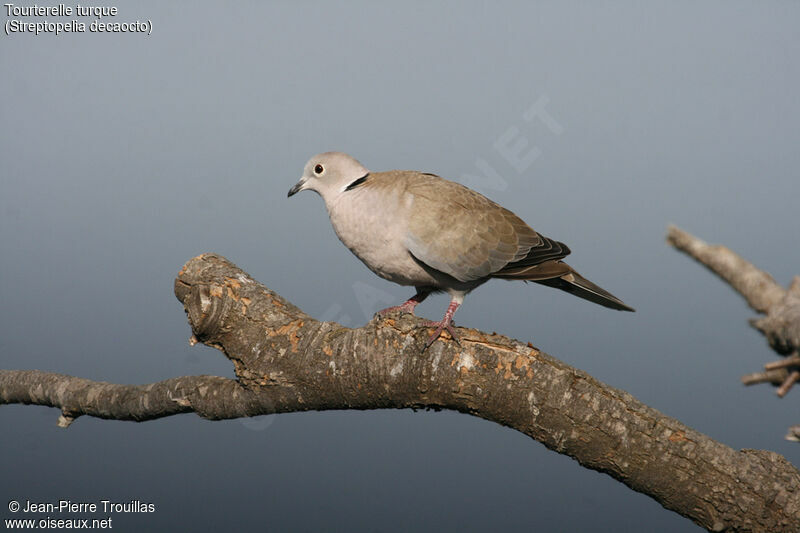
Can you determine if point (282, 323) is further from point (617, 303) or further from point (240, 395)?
point (617, 303)

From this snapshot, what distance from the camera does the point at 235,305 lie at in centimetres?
438

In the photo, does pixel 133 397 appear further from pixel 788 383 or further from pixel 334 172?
pixel 788 383

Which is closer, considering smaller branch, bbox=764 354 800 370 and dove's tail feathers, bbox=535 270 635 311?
smaller branch, bbox=764 354 800 370

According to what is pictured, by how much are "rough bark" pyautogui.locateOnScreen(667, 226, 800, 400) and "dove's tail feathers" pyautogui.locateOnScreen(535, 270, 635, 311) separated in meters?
2.16

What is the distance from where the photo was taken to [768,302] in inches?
96.0

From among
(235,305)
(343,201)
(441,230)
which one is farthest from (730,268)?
(235,305)

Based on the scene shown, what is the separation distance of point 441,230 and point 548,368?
3.72ft

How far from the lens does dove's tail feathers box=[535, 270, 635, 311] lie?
480 cm

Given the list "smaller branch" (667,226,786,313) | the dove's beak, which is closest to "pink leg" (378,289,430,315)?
the dove's beak

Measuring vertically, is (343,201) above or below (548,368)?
above

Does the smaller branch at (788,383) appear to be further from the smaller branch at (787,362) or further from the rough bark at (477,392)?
the rough bark at (477,392)

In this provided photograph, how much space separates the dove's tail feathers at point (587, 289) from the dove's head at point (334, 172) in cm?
147

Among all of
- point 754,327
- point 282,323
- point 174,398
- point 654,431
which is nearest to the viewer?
point 754,327

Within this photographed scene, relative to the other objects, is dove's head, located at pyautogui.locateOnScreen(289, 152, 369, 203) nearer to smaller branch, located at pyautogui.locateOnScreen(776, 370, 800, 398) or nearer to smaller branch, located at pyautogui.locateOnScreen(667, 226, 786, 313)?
smaller branch, located at pyautogui.locateOnScreen(667, 226, 786, 313)
